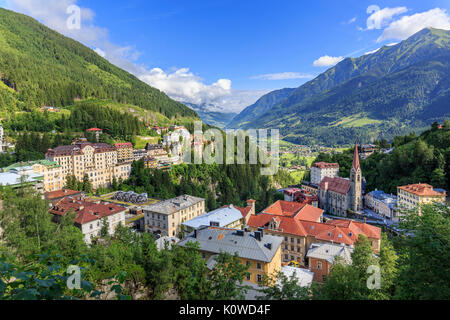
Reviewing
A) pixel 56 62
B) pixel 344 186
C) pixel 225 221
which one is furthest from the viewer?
pixel 56 62

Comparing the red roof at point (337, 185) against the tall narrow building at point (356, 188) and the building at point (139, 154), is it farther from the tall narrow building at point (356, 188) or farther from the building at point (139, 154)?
the building at point (139, 154)

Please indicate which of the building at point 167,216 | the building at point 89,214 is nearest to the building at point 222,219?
the building at point 167,216

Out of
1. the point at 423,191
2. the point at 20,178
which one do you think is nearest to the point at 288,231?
the point at 423,191

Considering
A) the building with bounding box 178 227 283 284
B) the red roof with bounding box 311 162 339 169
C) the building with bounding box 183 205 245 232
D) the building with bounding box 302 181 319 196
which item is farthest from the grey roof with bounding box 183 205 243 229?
the red roof with bounding box 311 162 339 169

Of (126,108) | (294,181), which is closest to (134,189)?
(126,108)
